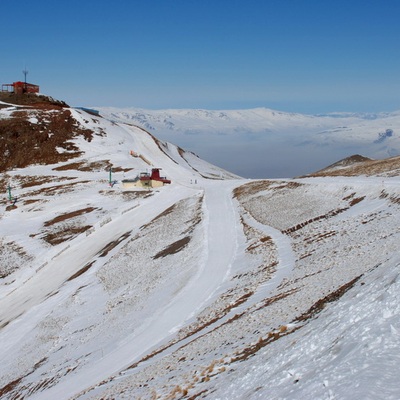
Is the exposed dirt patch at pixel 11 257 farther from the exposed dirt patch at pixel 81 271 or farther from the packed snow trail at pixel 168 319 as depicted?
the packed snow trail at pixel 168 319

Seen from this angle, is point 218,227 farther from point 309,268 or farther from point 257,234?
point 309,268

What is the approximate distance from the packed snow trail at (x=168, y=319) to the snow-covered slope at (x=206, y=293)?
12cm

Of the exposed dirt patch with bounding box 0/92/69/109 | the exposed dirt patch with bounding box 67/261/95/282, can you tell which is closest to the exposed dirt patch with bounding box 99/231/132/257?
the exposed dirt patch with bounding box 67/261/95/282

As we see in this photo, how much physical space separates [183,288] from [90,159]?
78.2 m

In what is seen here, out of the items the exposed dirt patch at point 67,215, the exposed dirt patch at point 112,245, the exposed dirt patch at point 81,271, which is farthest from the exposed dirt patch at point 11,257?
the exposed dirt patch at point 81,271

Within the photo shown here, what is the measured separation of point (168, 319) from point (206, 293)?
403 cm

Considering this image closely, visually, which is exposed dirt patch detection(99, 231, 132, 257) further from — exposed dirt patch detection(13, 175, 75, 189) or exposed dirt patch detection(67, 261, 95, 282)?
exposed dirt patch detection(13, 175, 75, 189)

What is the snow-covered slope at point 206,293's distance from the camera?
14250 mm

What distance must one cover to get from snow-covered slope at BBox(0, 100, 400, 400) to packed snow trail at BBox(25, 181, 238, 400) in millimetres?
124

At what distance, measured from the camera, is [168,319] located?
28047mm

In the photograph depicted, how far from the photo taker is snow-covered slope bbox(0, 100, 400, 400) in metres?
14.2

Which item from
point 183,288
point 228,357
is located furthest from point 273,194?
point 228,357

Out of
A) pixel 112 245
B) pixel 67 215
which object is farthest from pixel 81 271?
pixel 67 215

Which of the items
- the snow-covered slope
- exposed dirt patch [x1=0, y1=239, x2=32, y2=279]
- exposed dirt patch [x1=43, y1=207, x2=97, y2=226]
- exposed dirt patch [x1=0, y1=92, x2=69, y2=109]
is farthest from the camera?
exposed dirt patch [x1=0, y1=92, x2=69, y2=109]
